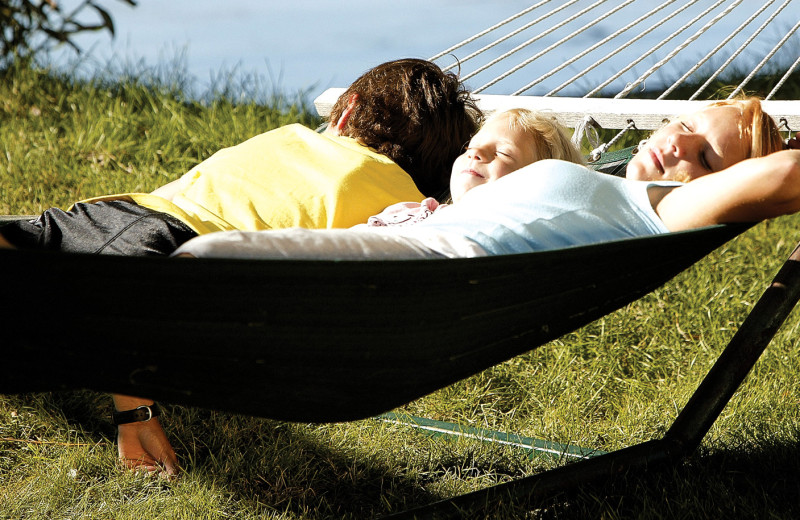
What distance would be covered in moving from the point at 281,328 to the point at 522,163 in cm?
87

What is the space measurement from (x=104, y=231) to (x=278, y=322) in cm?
56

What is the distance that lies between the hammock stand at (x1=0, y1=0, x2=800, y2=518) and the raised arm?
4cm

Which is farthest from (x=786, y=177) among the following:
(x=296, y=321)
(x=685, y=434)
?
(x=296, y=321)

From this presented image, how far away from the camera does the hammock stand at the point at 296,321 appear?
1075 mm

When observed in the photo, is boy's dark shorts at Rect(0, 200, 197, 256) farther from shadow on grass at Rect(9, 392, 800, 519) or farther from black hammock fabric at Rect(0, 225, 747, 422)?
shadow on grass at Rect(9, 392, 800, 519)

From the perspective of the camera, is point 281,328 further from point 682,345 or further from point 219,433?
point 682,345

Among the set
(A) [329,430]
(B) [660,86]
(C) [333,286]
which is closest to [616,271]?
(C) [333,286]

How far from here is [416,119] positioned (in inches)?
83.0

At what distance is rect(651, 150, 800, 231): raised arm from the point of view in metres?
1.36

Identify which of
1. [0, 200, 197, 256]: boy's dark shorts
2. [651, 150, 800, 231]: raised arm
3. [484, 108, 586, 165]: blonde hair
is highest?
[0, 200, 197, 256]: boy's dark shorts

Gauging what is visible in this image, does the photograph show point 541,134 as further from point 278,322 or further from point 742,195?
point 278,322

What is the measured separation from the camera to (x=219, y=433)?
213 cm

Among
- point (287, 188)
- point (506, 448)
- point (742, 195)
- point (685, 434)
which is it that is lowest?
point (506, 448)

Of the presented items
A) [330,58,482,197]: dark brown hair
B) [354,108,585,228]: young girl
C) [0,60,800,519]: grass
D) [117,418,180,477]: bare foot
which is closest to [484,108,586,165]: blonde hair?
[354,108,585,228]: young girl
